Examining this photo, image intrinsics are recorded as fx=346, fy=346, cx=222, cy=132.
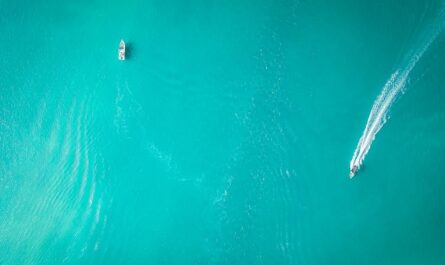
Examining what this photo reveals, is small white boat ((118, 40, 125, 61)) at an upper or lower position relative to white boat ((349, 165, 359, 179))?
upper

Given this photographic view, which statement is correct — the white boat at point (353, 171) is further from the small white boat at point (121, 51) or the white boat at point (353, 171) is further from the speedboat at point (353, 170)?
the small white boat at point (121, 51)

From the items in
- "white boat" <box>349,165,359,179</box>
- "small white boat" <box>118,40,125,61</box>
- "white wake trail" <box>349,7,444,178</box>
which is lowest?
"white boat" <box>349,165,359,179</box>

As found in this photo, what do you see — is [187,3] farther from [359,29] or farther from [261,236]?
[261,236]

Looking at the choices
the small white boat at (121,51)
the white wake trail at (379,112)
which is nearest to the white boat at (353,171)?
the white wake trail at (379,112)

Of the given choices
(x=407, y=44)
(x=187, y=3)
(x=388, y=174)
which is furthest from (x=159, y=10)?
(x=388, y=174)

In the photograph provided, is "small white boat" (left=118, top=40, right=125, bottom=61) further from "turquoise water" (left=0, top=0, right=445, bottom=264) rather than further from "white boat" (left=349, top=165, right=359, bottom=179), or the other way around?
"white boat" (left=349, top=165, right=359, bottom=179)

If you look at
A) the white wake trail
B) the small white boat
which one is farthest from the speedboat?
the small white boat

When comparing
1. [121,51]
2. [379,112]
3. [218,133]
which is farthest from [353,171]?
[121,51]

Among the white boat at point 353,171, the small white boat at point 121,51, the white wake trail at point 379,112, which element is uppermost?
the small white boat at point 121,51

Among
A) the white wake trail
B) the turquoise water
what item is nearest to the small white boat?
the turquoise water
